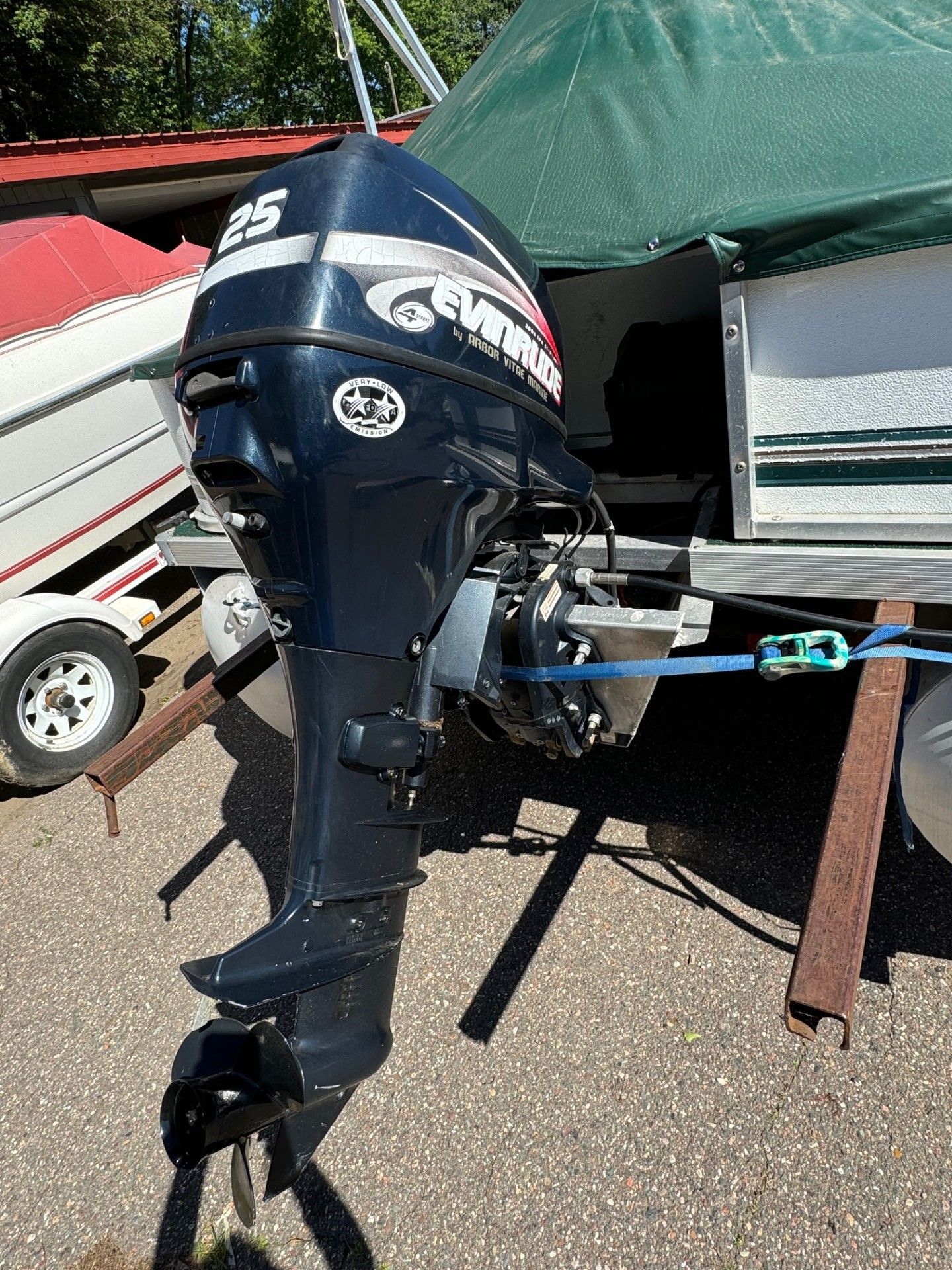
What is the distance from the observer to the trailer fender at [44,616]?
10.7ft

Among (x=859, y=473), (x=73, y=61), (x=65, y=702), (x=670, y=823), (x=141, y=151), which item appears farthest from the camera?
(x=73, y=61)

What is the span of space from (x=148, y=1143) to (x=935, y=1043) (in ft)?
5.85

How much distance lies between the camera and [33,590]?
3918 mm

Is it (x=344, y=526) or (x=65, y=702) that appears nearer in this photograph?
(x=344, y=526)

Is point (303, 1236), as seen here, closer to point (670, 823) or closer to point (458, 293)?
point (670, 823)

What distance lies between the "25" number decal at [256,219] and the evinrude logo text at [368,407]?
1.15ft

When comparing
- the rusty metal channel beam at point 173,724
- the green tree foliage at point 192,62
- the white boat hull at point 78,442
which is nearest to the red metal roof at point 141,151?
the white boat hull at point 78,442

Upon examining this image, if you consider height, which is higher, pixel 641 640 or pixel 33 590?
pixel 641 640

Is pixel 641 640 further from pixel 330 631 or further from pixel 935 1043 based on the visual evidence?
pixel 935 1043

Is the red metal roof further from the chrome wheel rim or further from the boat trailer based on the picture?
the boat trailer

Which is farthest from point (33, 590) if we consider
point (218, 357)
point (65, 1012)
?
point (218, 357)

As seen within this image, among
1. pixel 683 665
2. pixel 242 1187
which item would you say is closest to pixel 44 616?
pixel 242 1187

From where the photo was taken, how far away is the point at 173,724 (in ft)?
7.03

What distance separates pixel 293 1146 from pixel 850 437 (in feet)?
5.50
